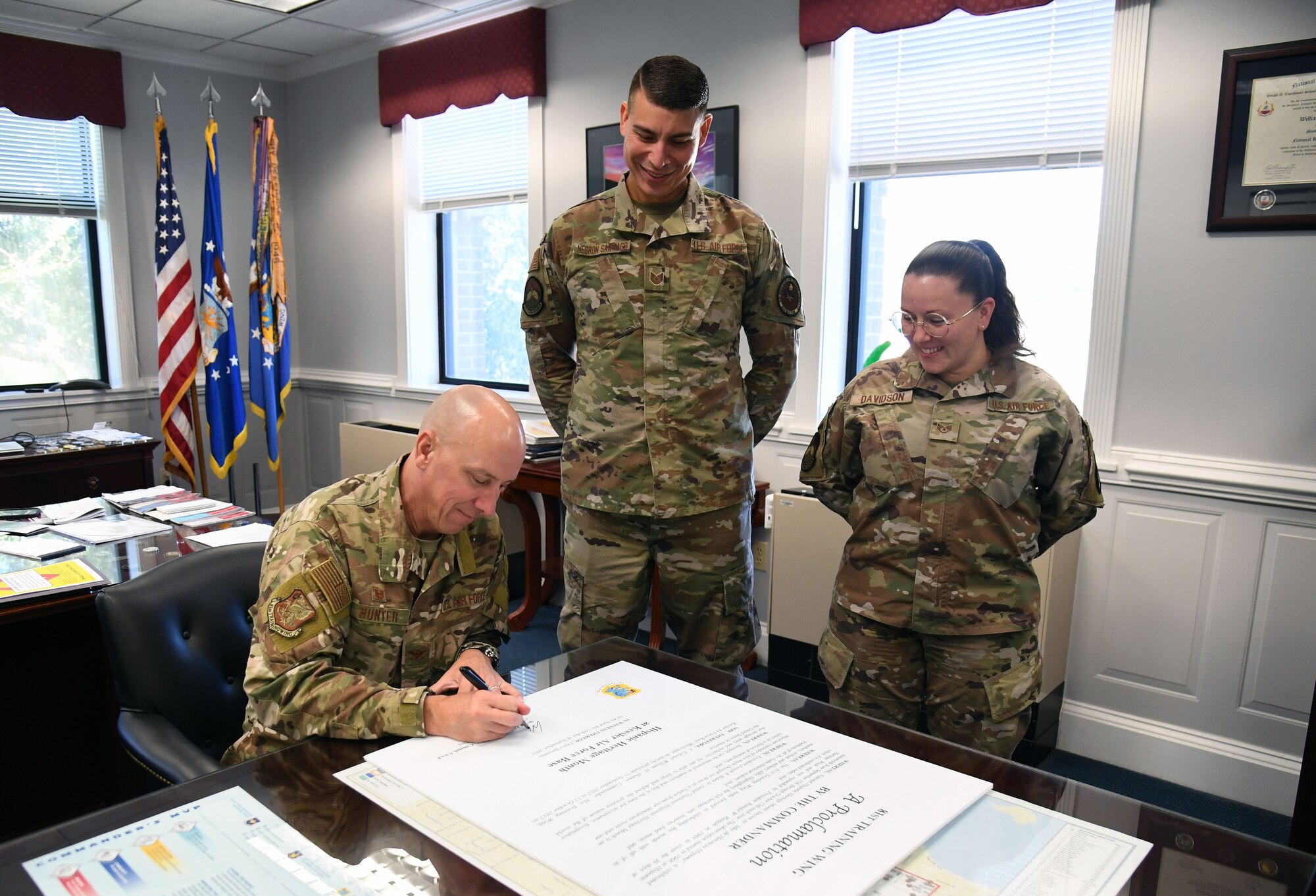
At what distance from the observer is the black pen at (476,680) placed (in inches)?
42.1

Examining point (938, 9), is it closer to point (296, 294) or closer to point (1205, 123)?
point (1205, 123)

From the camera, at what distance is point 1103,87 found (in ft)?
8.38

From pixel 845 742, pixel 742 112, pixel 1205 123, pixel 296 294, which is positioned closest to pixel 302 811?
pixel 845 742

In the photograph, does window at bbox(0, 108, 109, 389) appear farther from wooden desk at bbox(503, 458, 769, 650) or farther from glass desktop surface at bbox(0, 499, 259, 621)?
glass desktop surface at bbox(0, 499, 259, 621)

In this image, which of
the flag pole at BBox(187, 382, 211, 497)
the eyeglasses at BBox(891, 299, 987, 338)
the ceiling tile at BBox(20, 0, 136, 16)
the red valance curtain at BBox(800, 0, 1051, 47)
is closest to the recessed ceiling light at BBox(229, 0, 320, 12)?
the ceiling tile at BBox(20, 0, 136, 16)

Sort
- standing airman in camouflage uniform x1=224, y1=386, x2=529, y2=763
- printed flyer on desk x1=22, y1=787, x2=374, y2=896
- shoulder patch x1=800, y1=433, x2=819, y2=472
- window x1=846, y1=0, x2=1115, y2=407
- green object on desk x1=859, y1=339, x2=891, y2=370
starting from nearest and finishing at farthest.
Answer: printed flyer on desk x1=22, y1=787, x2=374, y2=896 < standing airman in camouflage uniform x1=224, y1=386, x2=529, y2=763 < shoulder patch x1=800, y1=433, x2=819, y2=472 < window x1=846, y1=0, x2=1115, y2=407 < green object on desk x1=859, y1=339, x2=891, y2=370

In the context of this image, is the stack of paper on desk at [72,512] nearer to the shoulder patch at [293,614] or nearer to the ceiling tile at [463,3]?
the shoulder patch at [293,614]

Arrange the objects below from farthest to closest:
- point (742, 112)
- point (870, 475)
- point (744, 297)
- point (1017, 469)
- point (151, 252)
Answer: point (151, 252), point (742, 112), point (744, 297), point (870, 475), point (1017, 469)

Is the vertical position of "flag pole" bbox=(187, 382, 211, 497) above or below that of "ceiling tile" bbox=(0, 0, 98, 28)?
below

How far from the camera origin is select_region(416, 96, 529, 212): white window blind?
167 inches

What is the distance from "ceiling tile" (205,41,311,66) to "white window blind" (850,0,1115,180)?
344cm

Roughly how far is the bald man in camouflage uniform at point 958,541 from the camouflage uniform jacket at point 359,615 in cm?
66

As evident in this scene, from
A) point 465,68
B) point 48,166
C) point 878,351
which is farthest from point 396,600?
point 48,166

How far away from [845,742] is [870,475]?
0.67 metres
